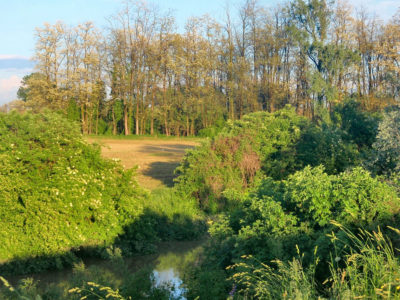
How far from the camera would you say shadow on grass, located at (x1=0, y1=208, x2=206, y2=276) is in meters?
9.37

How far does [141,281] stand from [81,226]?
399 cm

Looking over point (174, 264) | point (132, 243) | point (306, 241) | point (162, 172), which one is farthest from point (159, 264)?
point (162, 172)

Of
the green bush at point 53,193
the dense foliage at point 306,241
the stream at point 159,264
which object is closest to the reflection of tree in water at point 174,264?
Result: the stream at point 159,264

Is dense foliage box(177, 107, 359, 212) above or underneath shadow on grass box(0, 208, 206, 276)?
above

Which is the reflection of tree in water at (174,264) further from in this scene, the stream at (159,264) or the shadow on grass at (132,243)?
the shadow on grass at (132,243)

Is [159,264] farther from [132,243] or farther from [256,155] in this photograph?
[256,155]

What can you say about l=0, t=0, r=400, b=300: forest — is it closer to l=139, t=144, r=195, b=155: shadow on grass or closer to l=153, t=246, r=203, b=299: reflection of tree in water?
l=153, t=246, r=203, b=299: reflection of tree in water

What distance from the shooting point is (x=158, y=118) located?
5028 cm

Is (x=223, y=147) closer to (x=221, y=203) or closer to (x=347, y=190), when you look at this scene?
(x=221, y=203)

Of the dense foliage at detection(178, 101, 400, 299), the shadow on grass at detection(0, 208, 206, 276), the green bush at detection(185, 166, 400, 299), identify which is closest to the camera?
the dense foliage at detection(178, 101, 400, 299)

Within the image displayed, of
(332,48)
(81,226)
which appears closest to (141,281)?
(81,226)

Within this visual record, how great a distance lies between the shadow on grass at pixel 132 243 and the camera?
369 inches

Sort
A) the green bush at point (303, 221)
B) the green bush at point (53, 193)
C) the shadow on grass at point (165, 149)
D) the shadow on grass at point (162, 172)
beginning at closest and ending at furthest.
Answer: the green bush at point (303, 221) → the green bush at point (53, 193) → the shadow on grass at point (162, 172) → the shadow on grass at point (165, 149)

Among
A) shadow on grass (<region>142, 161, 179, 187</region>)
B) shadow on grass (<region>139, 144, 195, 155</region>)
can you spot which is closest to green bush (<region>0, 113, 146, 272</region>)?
shadow on grass (<region>142, 161, 179, 187</region>)
